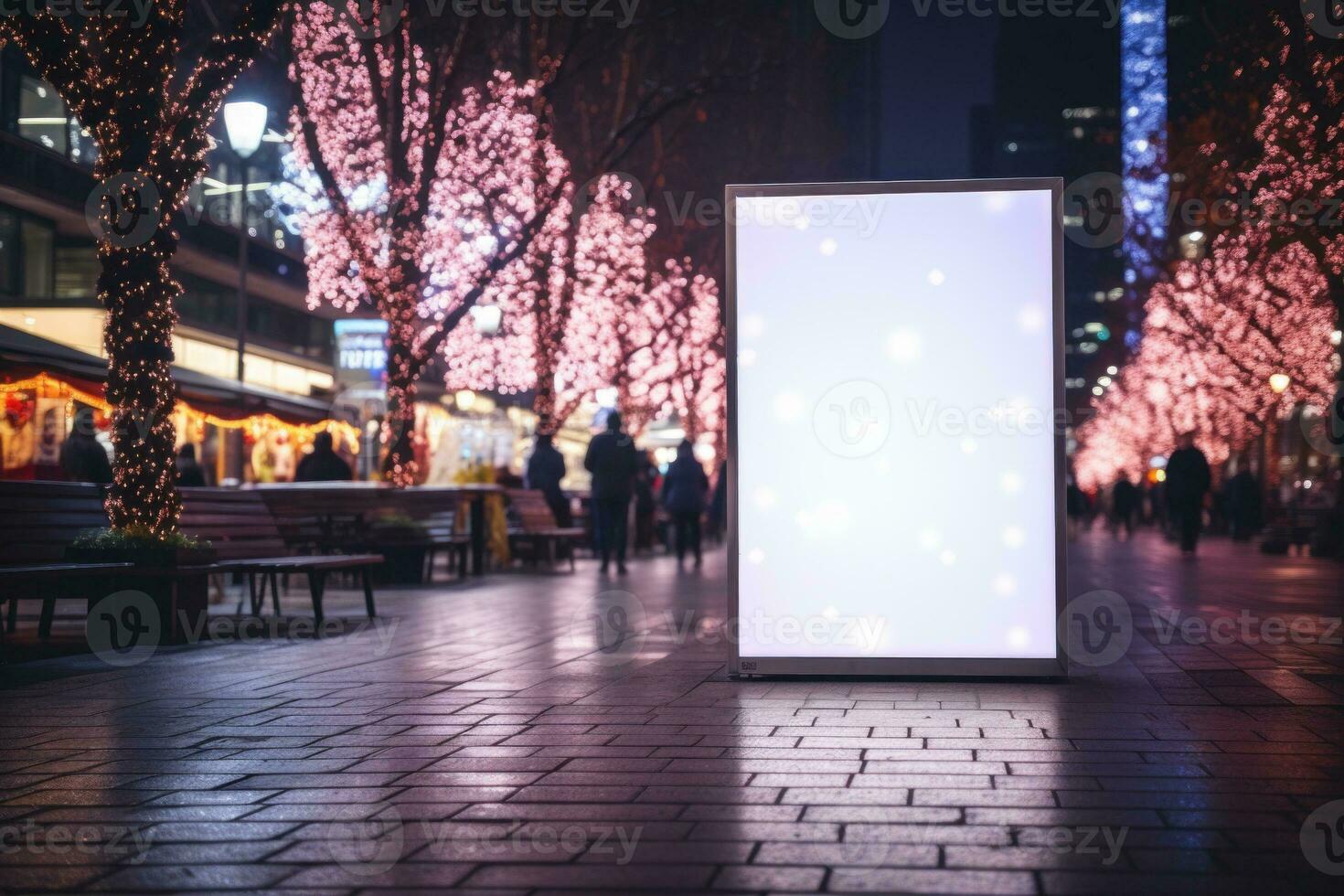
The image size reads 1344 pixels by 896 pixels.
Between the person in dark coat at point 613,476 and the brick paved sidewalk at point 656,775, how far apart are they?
1140cm

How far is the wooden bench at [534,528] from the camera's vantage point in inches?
Answer: 920

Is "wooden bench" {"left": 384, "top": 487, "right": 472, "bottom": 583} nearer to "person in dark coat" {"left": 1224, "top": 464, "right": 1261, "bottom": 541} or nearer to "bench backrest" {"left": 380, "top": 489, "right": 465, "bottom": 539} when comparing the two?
"bench backrest" {"left": 380, "top": 489, "right": 465, "bottom": 539}

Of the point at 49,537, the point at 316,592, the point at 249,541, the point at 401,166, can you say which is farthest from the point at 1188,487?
the point at 49,537

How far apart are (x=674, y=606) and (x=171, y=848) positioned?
10.6 meters

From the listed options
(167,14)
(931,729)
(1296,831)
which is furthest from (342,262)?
(1296,831)

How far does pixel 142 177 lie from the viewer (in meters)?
11.5

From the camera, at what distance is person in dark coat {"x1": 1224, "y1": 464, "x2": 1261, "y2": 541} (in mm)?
37875

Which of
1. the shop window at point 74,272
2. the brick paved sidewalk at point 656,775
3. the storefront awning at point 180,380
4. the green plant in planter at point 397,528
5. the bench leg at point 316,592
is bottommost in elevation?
the brick paved sidewalk at point 656,775

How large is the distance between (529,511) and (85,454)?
660cm

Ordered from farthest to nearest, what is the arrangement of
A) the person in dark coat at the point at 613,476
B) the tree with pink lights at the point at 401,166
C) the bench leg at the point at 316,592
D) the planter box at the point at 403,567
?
the person in dark coat at the point at 613,476 < the tree with pink lights at the point at 401,166 < the planter box at the point at 403,567 < the bench leg at the point at 316,592

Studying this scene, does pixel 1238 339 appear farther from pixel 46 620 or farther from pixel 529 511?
pixel 46 620

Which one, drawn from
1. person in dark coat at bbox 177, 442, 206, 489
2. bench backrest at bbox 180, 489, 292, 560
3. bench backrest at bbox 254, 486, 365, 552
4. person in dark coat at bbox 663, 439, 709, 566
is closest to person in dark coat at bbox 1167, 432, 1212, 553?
person in dark coat at bbox 663, 439, 709, 566

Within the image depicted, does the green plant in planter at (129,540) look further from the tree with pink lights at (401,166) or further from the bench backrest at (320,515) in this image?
the tree with pink lights at (401,166)

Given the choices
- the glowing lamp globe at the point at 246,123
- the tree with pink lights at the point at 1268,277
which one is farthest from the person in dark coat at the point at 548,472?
the tree with pink lights at the point at 1268,277
